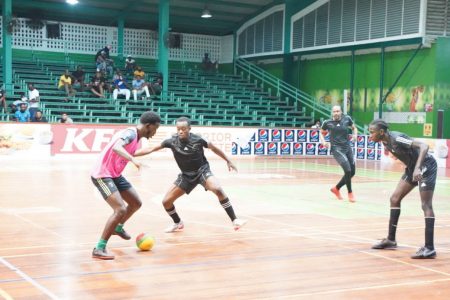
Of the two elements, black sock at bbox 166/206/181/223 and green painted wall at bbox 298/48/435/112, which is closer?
black sock at bbox 166/206/181/223

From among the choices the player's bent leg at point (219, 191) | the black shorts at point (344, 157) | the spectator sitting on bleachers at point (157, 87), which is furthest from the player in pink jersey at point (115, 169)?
the spectator sitting on bleachers at point (157, 87)

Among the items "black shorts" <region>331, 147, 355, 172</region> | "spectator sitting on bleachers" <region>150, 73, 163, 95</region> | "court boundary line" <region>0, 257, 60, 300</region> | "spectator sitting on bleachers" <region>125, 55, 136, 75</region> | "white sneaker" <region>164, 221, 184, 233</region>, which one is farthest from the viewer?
"spectator sitting on bleachers" <region>125, 55, 136, 75</region>

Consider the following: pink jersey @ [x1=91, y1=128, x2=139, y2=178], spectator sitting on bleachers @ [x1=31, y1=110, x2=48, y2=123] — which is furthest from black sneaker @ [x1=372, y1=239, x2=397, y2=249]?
spectator sitting on bleachers @ [x1=31, y1=110, x2=48, y2=123]

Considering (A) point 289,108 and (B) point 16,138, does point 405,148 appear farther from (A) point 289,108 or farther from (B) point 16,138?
(A) point 289,108

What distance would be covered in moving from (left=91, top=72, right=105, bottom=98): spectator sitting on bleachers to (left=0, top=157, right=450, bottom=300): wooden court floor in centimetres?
1510

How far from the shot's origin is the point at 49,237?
9.51m

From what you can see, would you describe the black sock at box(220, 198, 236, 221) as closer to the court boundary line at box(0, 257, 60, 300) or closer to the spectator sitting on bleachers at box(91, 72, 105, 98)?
the court boundary line at box(0, 257, 60, 300)

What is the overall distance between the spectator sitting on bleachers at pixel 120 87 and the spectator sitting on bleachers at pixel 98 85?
0.58 m

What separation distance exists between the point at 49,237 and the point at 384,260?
4569 mm

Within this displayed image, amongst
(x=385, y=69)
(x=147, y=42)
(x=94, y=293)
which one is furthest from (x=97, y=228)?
(x=147, y=42)

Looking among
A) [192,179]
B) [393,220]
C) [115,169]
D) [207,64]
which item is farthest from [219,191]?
[207,64]

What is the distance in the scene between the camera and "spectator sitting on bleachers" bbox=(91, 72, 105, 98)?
31.5 metres

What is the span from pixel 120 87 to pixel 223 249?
A: 23.8 meters

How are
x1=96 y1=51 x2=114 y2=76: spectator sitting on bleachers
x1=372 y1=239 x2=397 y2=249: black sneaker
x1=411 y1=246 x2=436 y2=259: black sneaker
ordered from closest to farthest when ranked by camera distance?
x1=411 y1=246 x2=436 y2=259: black sneaker
x1=372 y1=239 x2=397 y2=249: black sneaker
x1=96 y1=51 x2=114 y2=76: spectator sitting on bleachers
